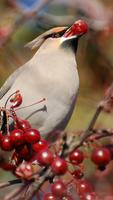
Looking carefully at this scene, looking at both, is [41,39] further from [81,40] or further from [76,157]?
[76,157]

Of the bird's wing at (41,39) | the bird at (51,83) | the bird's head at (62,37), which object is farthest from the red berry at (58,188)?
the bird's wing at (41,39)

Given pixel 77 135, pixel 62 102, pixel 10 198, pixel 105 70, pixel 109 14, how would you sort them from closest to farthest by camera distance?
pixel 10 198 < pixel 77 135 < pixel 62 102 < pixel 109 14 < pixel 105 70

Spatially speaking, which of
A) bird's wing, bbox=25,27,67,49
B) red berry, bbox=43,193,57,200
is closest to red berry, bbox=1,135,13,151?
red berry, bbox=43,193,57,200

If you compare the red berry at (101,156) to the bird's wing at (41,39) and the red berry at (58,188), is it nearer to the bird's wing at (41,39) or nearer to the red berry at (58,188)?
the red berry at (58,188)

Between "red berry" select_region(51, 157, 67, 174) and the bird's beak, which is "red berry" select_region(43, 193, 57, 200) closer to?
"red berry" select_region(51, 157, 67, 174)

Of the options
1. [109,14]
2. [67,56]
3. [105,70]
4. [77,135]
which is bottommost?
[105,70]

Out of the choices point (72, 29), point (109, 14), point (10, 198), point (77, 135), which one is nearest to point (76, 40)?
point (72, 29)

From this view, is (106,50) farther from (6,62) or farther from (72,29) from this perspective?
(72,29)
